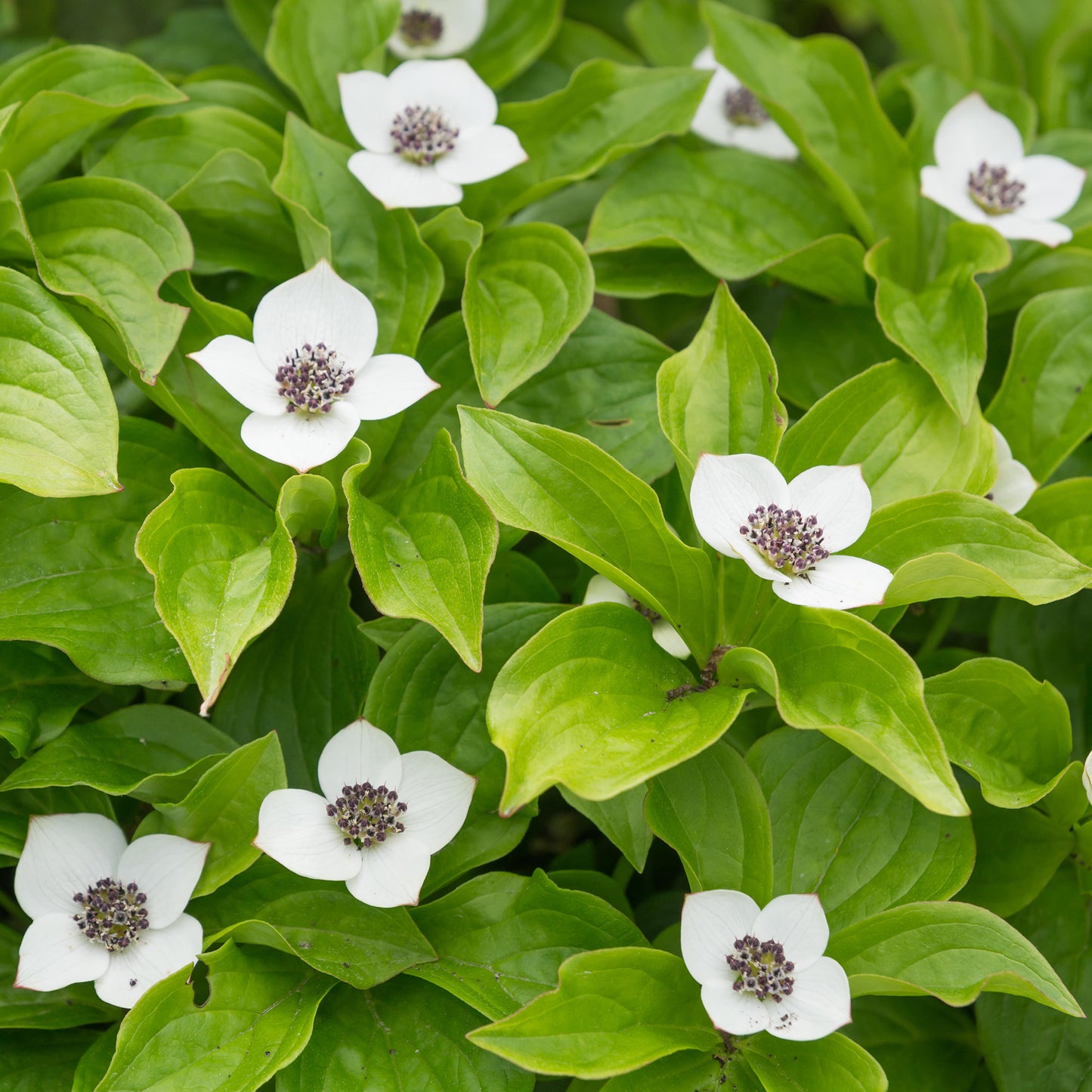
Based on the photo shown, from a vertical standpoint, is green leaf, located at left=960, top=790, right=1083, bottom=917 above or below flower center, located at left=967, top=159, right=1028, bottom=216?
below

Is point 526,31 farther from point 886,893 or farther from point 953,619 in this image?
point 886,893

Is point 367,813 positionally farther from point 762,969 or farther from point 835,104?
point 835,104

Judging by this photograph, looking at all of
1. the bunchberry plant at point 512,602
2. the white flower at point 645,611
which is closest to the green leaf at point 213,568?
the bunchberry plant at point 512,602

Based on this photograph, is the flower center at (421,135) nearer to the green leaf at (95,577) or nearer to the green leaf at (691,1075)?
the green leaf at (95,577)

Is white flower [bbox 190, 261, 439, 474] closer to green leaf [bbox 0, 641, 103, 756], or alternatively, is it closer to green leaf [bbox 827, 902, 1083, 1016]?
green leaf [bbox 0, 641, 103, 756]

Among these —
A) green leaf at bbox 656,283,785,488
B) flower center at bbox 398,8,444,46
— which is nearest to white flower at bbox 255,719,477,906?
green leaf at bbox 656,283,785,488
